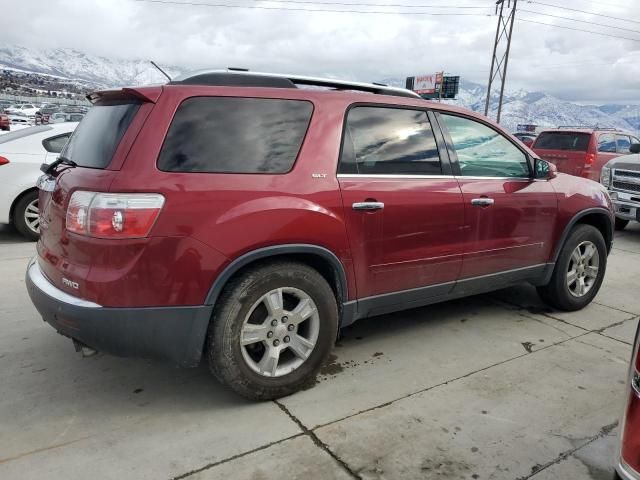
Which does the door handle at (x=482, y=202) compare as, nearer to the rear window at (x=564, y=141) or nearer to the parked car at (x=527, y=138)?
the rear window at (x=564, y=141)

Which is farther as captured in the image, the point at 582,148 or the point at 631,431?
the point at 582,148

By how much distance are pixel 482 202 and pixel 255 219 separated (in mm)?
1811

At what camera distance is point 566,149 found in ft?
36.5

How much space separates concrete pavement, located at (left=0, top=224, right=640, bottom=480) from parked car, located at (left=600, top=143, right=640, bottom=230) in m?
4.48

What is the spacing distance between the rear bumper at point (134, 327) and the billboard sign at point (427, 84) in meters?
74.7

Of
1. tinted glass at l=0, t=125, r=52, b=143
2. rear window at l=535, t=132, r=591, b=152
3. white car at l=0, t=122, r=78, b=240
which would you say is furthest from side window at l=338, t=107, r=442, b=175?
rear window at l=535, t=132, r=591, b=152

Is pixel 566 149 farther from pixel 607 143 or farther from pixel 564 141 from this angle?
pixel 607 143

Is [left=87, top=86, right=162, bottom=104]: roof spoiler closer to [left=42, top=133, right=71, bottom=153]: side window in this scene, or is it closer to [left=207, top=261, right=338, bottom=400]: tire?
[left=207, top=261, right=338, bottom=400]: tire

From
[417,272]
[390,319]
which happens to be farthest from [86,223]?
[390,319]

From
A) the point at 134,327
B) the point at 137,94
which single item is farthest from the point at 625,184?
the point at 134,327

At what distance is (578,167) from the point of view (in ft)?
35.3

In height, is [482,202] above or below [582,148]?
above

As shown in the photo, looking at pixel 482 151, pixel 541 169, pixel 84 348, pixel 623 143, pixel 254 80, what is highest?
pixel 254 80

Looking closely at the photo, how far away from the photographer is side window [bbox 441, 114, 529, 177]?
3727 millimetres
